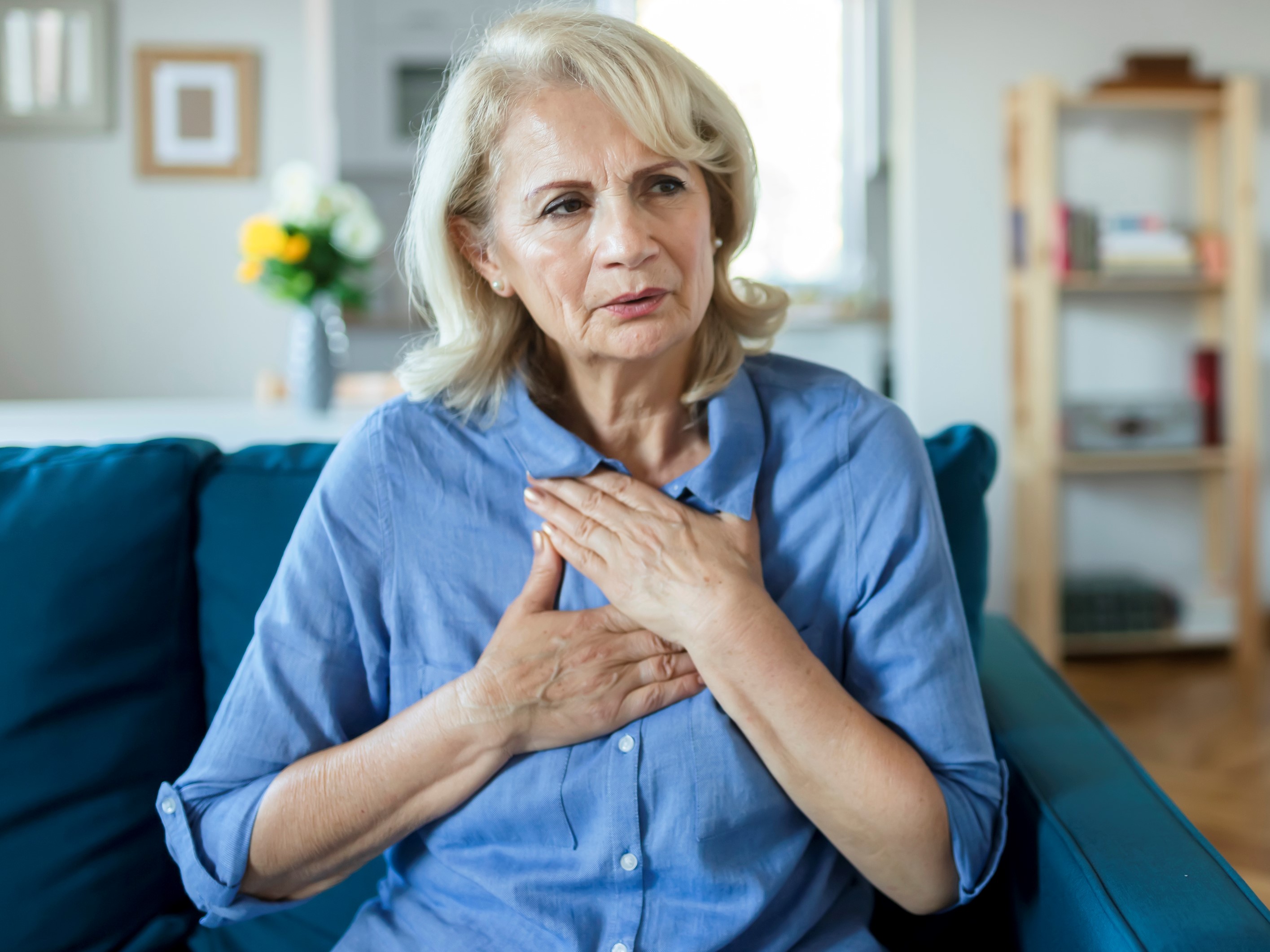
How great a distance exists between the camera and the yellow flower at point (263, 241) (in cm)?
246

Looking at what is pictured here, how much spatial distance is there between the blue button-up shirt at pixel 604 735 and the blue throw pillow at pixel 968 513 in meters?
0.12

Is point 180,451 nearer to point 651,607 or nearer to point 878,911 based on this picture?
point 651,607

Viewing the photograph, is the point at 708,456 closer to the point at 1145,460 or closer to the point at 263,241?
the point at 263,241

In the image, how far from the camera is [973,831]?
2.96 feet

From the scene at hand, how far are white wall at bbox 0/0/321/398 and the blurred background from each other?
0.5 inches

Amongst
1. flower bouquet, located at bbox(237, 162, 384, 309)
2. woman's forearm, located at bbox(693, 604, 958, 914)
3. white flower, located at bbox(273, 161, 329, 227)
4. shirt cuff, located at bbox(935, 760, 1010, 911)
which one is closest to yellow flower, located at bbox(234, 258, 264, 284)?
flower bouquet, located at bbox(237, 162, 384, 309)

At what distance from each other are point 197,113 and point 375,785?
12.6 feet

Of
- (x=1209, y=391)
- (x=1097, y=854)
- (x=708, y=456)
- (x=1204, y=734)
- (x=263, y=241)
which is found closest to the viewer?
(x=1097, y=854)

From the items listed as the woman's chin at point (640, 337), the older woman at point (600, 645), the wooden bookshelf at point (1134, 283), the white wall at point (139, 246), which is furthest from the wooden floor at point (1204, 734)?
the white wall at point (139, 246)

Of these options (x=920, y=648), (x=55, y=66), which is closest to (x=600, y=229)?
(x=920, y=648)

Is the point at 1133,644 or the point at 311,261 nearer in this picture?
the point at 311,261

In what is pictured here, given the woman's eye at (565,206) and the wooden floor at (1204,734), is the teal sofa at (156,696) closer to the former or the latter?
the woman's eye at (565,206)

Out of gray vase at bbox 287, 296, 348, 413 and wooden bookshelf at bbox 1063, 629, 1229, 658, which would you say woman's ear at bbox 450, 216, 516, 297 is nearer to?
gray vase at bbox 287, 296, 348, 413

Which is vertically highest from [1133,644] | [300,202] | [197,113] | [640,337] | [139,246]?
[197,113]
